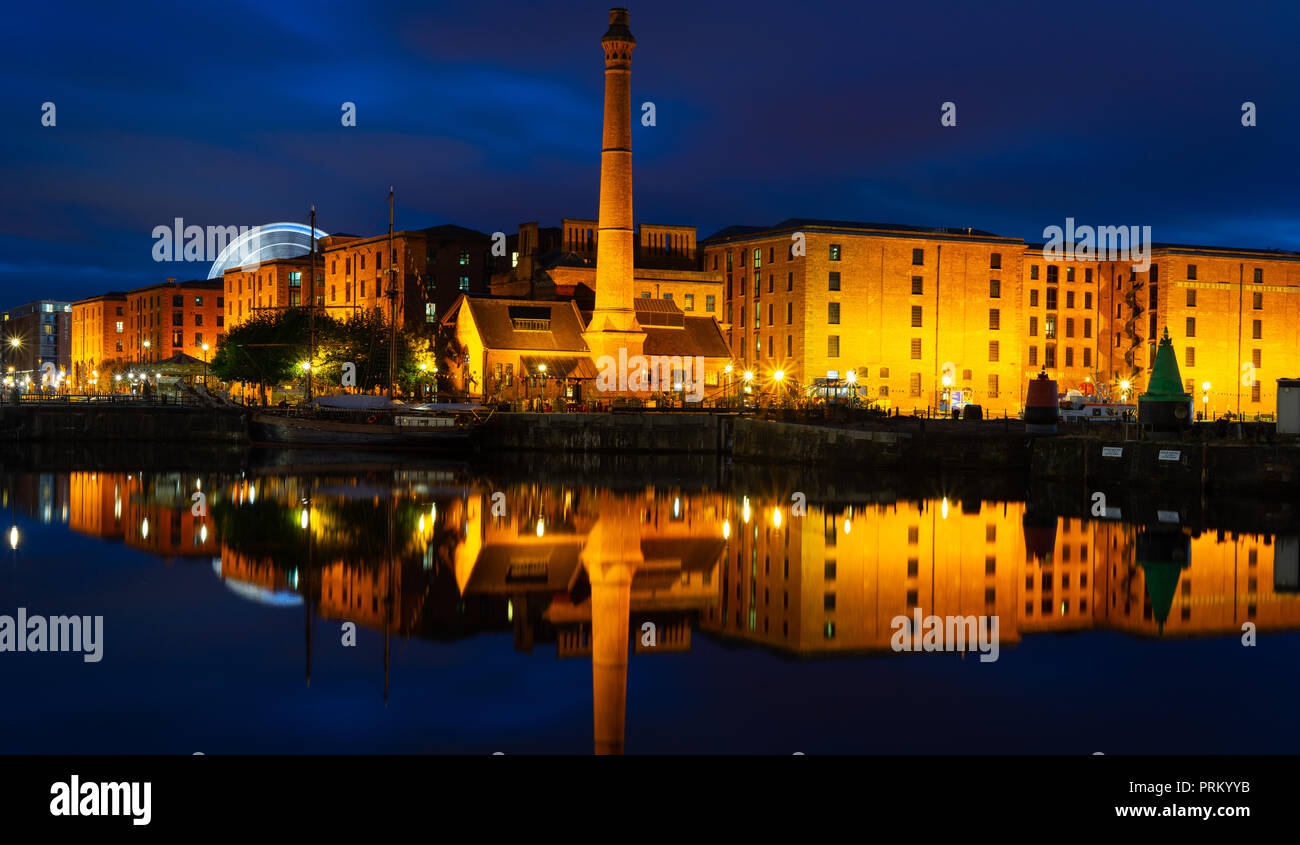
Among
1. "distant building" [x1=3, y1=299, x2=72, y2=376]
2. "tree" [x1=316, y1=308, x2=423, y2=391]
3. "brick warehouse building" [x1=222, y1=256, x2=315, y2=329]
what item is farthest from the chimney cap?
"distant building" [x1=3, y1=299, x2=72, y2=376]

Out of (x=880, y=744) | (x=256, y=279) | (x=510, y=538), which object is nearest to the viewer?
(x=880, y=744)

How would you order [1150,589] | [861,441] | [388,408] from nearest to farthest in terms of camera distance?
[1150,589], [861,441], [388,408]

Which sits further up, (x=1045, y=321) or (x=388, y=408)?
(x=1045, y=321)

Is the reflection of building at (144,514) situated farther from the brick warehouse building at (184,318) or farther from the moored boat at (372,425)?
the brick warehouse building at (184,318)

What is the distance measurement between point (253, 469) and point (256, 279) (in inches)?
2882

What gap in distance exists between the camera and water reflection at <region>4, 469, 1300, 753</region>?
634 inches

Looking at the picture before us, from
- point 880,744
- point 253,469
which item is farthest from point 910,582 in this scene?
point 253,469

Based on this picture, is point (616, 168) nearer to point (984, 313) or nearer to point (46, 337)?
point (984, 313)

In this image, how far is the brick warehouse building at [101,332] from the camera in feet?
469

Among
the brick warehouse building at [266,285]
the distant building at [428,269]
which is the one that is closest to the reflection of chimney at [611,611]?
the distant building at [428,269]

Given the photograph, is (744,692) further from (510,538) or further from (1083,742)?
(510,538)

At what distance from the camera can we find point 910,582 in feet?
65.6

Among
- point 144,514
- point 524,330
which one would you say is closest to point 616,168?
point 524,330

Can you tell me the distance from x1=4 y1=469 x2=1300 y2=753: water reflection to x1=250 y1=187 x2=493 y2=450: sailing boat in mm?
23594
